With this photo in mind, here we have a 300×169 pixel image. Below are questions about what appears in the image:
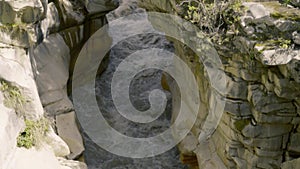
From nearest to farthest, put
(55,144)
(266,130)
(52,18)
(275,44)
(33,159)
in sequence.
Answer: (33,159) < (275,44) < (55,144) < (266,130) < (52,18)

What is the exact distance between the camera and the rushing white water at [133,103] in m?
9.09

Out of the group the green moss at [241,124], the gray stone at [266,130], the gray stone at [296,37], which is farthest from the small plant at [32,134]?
the gray stone at [296,37]

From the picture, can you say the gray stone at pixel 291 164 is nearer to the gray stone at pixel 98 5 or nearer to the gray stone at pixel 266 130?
the gray stone at pixel 266 130

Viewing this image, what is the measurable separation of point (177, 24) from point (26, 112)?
3.32m

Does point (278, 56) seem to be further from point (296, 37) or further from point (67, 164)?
point (67, 164)

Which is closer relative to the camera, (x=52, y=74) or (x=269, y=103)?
(x=269, y=103)

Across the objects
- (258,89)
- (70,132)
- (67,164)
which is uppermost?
(258,89)

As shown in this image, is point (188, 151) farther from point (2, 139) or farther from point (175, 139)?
point (2, 139)

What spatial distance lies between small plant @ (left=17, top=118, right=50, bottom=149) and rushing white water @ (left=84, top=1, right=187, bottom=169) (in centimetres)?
374

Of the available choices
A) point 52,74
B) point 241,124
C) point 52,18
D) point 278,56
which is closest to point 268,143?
point 241,124

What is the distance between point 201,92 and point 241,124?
62.2 inches

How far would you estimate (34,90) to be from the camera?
5.62 metres

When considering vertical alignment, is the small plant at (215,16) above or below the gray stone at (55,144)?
above

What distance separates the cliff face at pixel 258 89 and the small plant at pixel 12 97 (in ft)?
9.98
